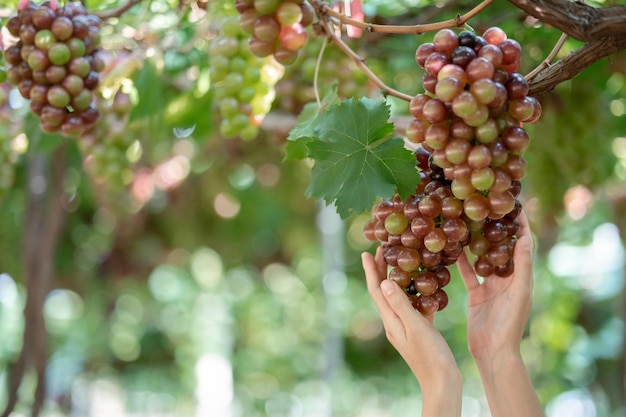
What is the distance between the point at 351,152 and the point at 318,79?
60cm

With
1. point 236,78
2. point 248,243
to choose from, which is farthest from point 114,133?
point 248,243

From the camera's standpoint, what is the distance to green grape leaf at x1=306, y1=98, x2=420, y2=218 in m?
0.89

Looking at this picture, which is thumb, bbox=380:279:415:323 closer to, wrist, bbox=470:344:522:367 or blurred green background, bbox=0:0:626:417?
wrist, bbox=470:344:522:367

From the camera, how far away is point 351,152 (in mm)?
917

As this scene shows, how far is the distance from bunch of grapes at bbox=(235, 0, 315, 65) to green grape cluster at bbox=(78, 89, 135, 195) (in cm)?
66

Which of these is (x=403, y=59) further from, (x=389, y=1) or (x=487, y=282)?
(x=487, y=282)

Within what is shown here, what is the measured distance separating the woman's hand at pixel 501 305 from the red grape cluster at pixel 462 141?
3.7 inches

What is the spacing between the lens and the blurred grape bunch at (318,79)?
1470 mm

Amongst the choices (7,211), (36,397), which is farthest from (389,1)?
(7,211)

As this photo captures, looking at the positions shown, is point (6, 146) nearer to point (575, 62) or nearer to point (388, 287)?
point (388, 287)

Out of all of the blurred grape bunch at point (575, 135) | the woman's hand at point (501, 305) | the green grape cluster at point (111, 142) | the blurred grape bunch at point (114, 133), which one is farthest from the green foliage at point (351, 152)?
the blurred grape bunch at point (575, 135)

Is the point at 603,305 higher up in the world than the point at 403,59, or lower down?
lower down

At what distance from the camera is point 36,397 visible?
6.15 feet

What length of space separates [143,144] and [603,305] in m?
3.21
